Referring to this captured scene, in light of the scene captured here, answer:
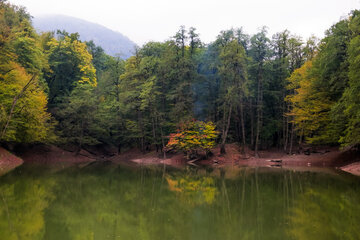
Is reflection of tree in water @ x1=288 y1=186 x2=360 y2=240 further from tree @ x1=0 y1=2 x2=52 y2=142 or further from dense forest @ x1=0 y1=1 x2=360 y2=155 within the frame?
tree @ x1=0 y1=2 x2=52 y2=142

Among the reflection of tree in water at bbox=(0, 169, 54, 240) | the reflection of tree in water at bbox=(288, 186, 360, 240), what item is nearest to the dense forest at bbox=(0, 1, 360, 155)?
the reflection of tree in water at bbox=(0, 169, 54, 240)

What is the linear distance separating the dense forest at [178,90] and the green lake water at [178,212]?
1769 centimetres

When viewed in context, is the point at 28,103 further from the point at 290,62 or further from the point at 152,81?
the point at 290,62

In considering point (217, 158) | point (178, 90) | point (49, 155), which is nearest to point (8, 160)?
point (49, 155)

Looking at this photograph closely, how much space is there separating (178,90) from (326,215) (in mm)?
28026

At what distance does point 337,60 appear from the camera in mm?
27672

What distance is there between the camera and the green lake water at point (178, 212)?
773 centimetres

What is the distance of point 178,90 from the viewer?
36.5m

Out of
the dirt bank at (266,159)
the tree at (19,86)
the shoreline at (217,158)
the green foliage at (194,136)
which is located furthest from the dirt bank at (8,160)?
the green foliage at (194,136)

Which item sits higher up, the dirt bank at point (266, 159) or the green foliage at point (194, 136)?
the green foliage at point (194, 136)

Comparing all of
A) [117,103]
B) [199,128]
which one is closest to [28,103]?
[117,103]

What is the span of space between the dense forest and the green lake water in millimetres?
17692

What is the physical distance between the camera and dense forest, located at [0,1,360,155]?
3206 cm

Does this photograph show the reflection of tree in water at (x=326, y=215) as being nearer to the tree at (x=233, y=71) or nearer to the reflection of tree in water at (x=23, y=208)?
the reflection of tree in water at (x=23, y=208)
